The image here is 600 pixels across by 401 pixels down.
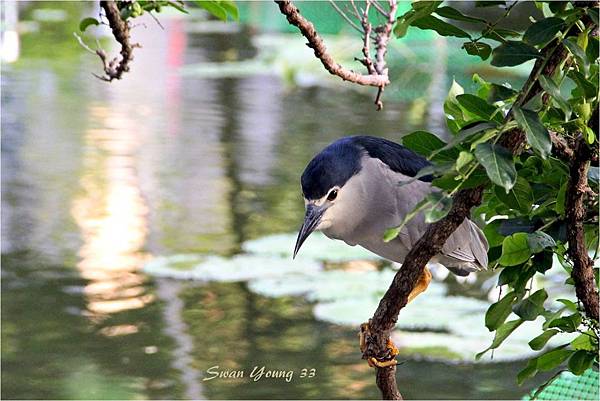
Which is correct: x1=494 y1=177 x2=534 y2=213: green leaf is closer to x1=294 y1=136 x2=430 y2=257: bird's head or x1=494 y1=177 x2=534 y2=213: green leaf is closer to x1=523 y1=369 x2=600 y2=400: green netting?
x1=294 y1=136 x2=430 y2=257: bird's head

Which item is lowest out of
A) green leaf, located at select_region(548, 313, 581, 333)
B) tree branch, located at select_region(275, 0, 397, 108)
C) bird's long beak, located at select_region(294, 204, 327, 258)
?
bird's long beak, located at select_region(294, 204, 327, 258)

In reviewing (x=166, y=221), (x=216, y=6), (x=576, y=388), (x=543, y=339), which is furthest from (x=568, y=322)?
(x=166, y=221)

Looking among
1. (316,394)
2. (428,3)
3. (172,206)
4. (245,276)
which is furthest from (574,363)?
(172,206)

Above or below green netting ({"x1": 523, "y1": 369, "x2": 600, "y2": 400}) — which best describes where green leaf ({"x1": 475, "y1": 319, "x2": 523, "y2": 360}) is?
above

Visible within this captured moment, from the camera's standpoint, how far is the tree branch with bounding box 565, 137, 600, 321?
Answer: 799mm

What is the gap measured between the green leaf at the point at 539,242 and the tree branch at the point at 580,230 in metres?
0.02

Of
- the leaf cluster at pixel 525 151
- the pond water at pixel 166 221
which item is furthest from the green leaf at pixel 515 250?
the pond water at pixel 166 221

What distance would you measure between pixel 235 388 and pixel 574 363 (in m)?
1.64

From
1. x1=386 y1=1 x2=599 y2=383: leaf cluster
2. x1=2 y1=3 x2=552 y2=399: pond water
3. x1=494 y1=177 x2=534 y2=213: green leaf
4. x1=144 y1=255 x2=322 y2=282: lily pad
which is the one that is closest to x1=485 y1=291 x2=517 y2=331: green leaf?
x1=386 y1=1 x2=599 y2=383: leaf cluster

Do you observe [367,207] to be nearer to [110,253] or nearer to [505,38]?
[505,38]

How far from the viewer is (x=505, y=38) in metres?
0.81

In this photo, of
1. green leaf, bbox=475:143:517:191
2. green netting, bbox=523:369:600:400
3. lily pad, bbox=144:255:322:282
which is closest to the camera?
green leaf, bbox=475:143:517:191

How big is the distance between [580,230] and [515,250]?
6cm

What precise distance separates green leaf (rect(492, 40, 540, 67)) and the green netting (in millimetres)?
1245
